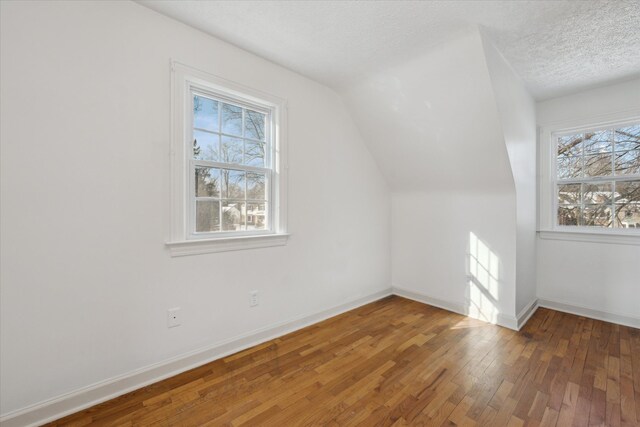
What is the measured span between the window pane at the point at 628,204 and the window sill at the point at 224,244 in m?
3.52

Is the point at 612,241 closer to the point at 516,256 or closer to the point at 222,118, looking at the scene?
the point at 516,256

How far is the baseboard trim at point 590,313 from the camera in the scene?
2913 mm

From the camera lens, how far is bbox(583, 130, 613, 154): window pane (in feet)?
10.2

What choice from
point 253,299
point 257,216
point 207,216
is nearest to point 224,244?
point 207,216

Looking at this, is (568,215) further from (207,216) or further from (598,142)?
(207,216)

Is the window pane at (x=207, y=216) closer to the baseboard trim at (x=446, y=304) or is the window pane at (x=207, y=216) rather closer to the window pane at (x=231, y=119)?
the window pane at (x=231, y=119)

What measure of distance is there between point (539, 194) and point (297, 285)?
3126mm

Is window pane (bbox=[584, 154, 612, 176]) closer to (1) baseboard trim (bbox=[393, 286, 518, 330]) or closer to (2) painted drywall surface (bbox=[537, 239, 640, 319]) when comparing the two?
(2) painted drywall surface (bbox=[537, 239, 640, 319])

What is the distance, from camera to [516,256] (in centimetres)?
289

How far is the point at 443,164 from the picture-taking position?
319 centimetres

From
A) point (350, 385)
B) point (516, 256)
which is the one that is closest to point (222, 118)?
point (350, 385)

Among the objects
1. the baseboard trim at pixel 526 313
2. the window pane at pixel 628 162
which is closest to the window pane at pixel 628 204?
the window pane at pixel 628 162

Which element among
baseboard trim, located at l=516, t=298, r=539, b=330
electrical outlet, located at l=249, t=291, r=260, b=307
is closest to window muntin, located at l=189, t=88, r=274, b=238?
electrical outlet, located at l=249, t=291, r=260, b=307

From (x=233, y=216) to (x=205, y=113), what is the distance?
2.86 ft
